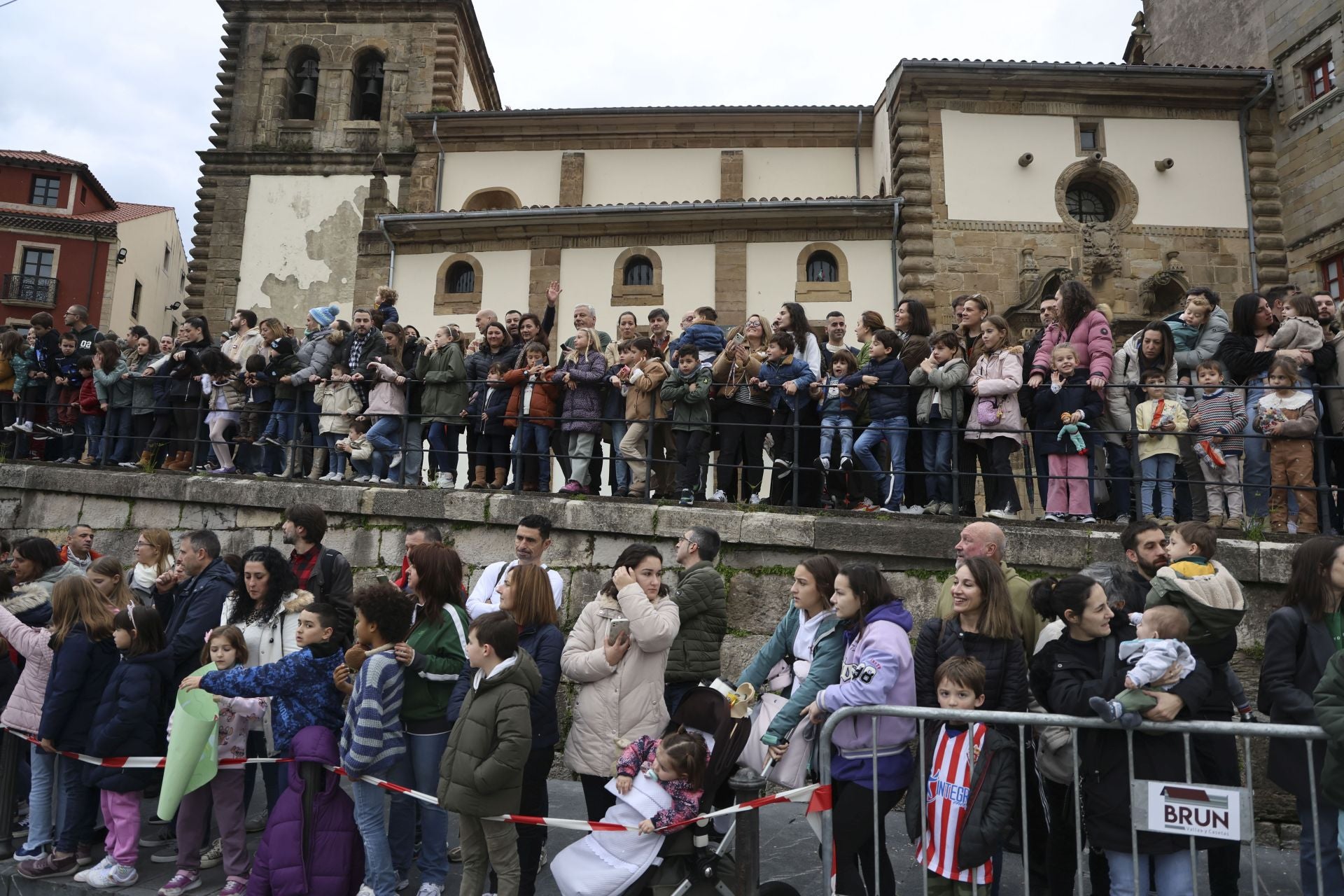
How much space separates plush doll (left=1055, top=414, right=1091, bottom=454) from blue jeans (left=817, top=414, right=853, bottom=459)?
62.3 inches

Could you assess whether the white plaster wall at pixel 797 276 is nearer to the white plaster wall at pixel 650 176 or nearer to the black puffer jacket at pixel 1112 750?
the white plaster wall at pixel 650 176

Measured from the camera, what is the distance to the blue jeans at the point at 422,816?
15.9ft

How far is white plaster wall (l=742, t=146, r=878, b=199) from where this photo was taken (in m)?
20.6

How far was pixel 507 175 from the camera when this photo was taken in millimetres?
21109

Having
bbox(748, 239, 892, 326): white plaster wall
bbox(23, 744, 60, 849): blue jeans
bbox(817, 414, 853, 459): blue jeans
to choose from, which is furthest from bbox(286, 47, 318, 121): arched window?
bbox(23, 744, 60, 849): blue jeans

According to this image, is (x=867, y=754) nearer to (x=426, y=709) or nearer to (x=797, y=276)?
(x=426, y=709)

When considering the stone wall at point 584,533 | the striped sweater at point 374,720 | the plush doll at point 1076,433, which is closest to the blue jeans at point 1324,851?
the stone wall at point 584,533

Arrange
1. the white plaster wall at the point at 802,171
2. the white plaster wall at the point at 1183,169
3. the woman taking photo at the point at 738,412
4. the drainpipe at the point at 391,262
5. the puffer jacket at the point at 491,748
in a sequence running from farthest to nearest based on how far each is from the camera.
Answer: the white plaster wall at the point at 802,171 → the drainpipe at the point at 391,262 → the white plaster wall at the point at 1183,169 → the woman taking photo at the point at 738,412 → the puffer jacket at the point at 491,748

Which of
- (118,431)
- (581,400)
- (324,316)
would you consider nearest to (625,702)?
(581,400)

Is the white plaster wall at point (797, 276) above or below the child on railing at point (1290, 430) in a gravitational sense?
above

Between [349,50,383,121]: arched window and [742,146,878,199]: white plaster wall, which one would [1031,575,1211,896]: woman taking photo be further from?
[349,50,383,121]: arched window

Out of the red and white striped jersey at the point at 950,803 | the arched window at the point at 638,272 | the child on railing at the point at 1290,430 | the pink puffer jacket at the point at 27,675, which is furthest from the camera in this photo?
the arched window at the point at 638,272

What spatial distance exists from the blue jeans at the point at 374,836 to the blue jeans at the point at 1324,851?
4273mm

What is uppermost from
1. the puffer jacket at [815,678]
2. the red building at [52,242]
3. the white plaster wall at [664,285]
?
the red building at [52,242]
